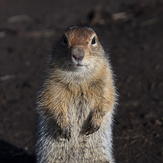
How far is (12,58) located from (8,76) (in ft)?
3.35

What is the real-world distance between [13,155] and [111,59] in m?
3.06

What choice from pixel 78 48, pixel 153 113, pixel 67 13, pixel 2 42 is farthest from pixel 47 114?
pixel 67 13

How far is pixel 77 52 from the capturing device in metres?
3.67

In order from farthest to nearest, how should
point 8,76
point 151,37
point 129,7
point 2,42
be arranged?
point 129,7 → point 2,42 → point 151,37 → point 8,76

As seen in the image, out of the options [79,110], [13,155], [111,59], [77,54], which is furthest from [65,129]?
[111,59]

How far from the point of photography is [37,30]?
1009cm

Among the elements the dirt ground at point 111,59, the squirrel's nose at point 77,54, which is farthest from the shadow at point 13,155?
the squirrel's nose at point 77,54

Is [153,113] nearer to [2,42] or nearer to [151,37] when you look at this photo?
[151,37]

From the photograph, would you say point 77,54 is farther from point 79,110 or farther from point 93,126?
point 93,126

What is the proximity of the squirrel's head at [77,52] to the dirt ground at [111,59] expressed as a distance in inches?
36.9

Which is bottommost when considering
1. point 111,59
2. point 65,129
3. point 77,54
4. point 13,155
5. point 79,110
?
point 13,155

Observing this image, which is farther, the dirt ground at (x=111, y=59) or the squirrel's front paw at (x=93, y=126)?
the dirt ground at (x=111, y=59)

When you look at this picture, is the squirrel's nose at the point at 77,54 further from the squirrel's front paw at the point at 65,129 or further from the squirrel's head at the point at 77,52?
the squirrel's front paw at the point at 65,129

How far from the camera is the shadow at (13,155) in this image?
534 cm
